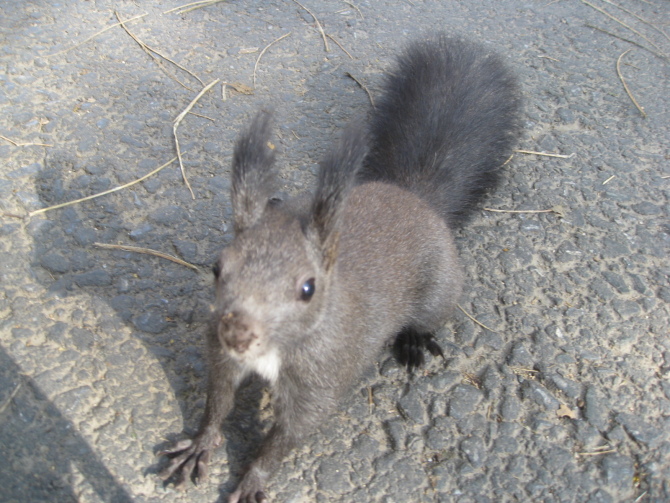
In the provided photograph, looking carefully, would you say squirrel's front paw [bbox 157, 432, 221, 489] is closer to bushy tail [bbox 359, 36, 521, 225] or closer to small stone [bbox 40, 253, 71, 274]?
small stone [bbox 40, 253, 71, 274]

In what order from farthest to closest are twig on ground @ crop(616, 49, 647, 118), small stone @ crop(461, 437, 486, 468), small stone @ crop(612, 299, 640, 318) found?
twig on ground @ crop(616, 49, 647, 118)
small stone @ crop(612, 299, 640, 318)
small stone @ crop(461, 437, 486, 468)

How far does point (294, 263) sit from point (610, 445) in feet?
3.78

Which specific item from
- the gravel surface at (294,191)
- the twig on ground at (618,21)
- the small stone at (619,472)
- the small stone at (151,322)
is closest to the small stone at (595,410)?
the gravel surface at (294,191)

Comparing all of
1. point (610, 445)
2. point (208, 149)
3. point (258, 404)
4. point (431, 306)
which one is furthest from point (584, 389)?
point (208, 149)

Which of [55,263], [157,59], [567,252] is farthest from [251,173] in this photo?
[157,59]

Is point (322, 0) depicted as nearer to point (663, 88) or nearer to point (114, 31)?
point (114, 31)

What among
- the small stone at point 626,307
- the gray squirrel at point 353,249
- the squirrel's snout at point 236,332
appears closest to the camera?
the squirrel's snout at point 236,332

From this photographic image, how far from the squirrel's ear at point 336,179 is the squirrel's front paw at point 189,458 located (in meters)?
0.68

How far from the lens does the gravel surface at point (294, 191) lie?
1.88 metres

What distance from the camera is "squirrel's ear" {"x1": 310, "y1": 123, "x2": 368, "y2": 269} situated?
170 centimetres

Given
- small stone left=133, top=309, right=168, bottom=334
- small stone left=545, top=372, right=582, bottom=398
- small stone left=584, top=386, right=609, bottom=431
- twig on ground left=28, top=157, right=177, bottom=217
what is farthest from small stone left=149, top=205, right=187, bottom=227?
small stone left=584, top=386, right=609, bottom=431

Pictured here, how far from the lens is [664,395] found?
214 centimetres

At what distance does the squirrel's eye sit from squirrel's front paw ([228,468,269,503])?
1.68 feet

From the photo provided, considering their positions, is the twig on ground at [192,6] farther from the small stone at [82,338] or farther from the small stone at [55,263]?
the small stone at [82,338]
